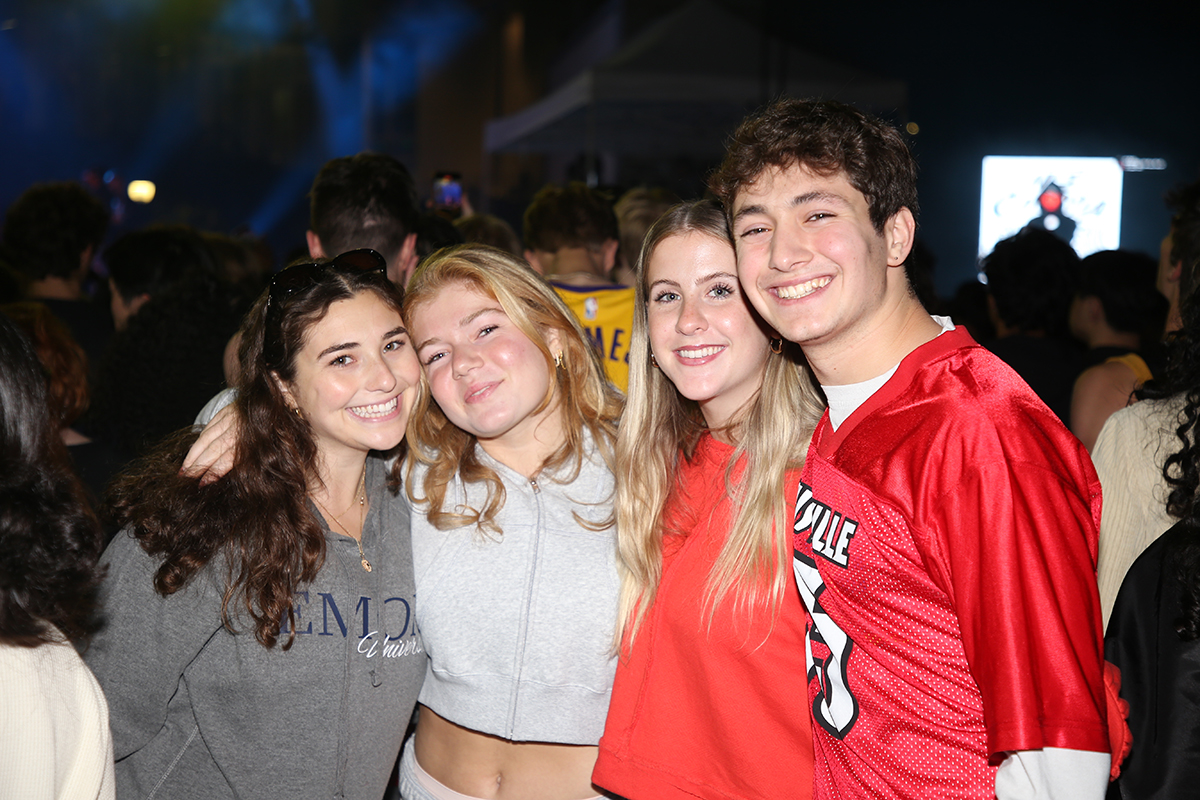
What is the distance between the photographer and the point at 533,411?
7.64 feet

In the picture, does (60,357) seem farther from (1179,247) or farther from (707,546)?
(1179,247)

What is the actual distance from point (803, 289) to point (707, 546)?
652mm

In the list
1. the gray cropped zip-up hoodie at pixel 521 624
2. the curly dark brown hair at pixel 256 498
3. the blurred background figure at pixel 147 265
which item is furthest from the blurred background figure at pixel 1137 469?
the blurred background figure at pixel 147 265

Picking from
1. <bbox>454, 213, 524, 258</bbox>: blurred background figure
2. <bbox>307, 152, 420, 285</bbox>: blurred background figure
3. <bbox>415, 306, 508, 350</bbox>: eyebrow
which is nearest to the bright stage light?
<bbox>454, 213, 524, 258</bbox>: blurred background figure

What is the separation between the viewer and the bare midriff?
206 centimetres

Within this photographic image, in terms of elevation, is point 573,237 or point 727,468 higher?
point 573,237

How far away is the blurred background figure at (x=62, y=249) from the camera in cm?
405

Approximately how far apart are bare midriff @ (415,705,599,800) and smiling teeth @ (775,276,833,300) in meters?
1.15

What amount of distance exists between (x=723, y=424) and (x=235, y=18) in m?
16.8

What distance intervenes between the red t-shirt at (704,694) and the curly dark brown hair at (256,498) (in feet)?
2.45

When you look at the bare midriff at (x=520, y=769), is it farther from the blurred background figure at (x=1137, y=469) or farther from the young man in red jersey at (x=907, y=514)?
the blurred background figure at (x=1137, y=469)

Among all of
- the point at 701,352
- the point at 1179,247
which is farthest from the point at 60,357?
the point at 1179,247

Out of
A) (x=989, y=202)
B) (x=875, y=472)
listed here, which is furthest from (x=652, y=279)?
(x=989, y=202)

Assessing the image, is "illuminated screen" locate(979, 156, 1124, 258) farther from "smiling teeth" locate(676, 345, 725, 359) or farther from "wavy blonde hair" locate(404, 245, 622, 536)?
"smiling teeth" locate(676, 345, 725, 359)
